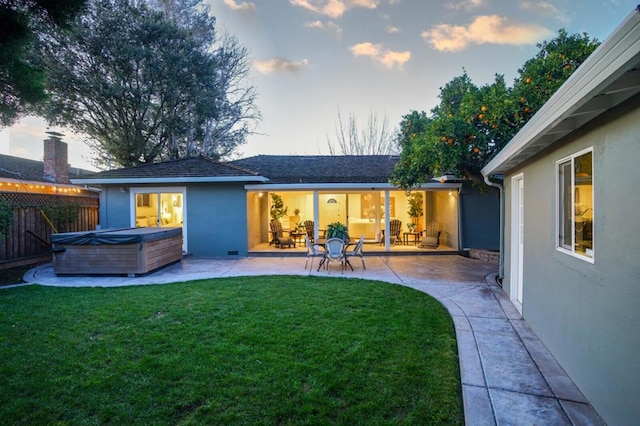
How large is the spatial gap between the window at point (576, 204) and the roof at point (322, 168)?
317 inches

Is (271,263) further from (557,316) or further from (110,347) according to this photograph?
(557,316)

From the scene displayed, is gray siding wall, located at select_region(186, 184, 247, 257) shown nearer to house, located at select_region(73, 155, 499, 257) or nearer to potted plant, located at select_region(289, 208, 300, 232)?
house, located at select_region(73, 155, 499, 257)

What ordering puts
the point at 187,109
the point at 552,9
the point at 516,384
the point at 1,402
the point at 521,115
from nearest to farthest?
the point at 1,402 < the point at 516,384 < the point at 521,115 < the point at 552,9 < the point at 187,109

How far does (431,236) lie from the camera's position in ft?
42.9

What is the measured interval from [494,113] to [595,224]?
469 cm

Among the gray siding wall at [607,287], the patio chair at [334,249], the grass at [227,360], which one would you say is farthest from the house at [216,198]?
the gray siding wall at [607,287]

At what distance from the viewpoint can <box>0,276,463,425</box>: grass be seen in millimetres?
2602

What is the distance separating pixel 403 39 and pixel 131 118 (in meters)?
13.2

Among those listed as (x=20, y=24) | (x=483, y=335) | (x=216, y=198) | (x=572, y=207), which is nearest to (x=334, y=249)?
(x=483, y=335)

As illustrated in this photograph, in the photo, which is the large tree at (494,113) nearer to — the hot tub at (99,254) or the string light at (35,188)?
the hot tub at (99,254)

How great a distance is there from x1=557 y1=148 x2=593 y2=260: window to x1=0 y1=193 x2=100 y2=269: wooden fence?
1176 centimetres

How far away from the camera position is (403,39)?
1243cm

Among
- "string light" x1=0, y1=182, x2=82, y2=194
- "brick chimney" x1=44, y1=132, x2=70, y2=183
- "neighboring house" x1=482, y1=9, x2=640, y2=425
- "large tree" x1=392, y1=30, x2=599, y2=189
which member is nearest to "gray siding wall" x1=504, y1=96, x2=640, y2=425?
"neighboring house" x1=482, y1=9, x2=640, y2=425

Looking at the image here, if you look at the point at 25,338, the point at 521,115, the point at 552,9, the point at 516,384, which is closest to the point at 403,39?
the point at 552,9
